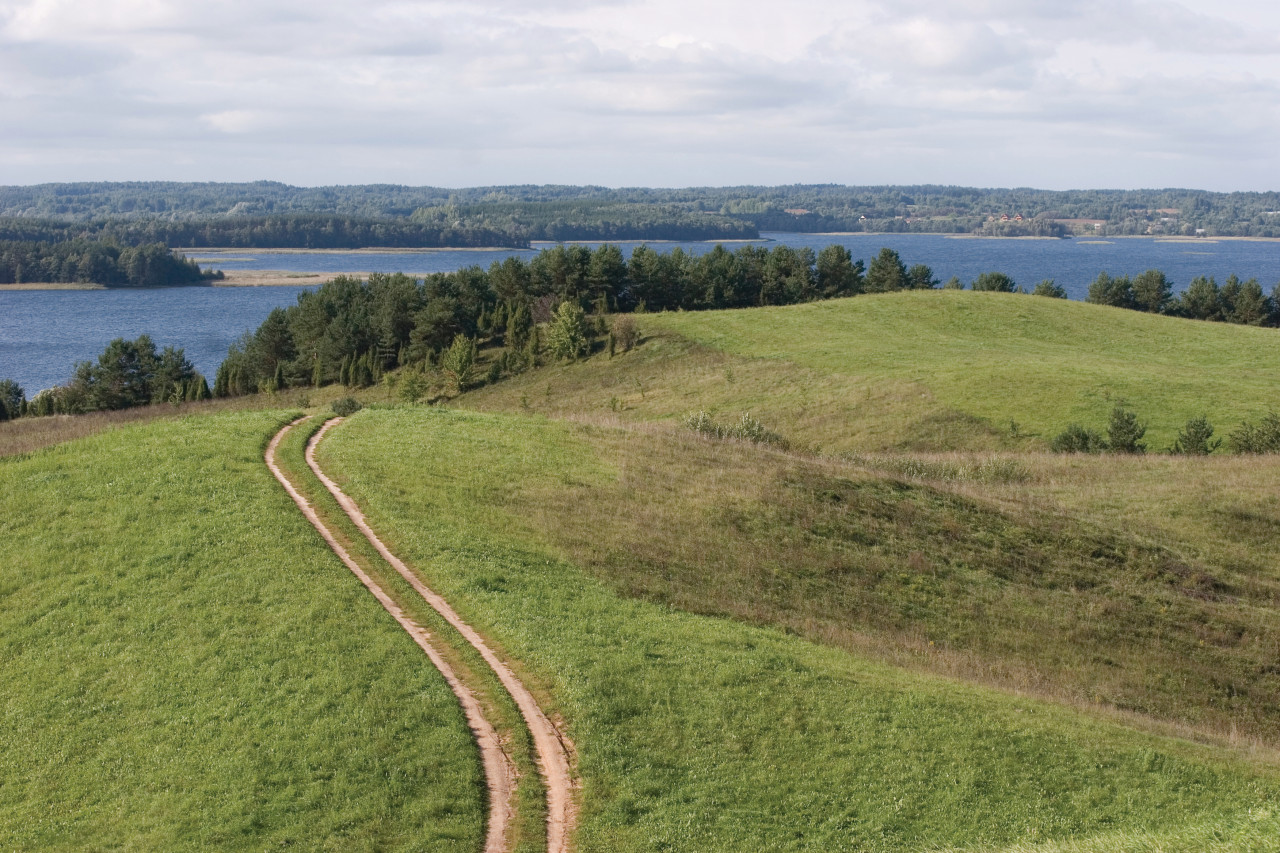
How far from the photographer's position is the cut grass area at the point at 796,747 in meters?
12.9

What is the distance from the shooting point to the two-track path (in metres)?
12.7

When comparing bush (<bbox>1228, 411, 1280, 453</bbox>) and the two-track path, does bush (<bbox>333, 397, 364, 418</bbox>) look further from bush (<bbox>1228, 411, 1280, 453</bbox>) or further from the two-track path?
bush (<bbox>1228, 411, 1280, 453</bbox>)

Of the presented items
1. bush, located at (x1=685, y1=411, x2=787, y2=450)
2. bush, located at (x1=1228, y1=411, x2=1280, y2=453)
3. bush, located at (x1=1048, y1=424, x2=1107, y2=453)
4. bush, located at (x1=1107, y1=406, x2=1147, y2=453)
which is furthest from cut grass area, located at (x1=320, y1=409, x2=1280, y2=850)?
bush, located at (x1=1228, y1=411, x2=1280, y2=453)

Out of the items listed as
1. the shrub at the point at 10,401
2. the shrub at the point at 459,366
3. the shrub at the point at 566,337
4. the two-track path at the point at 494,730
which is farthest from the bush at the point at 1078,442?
the shrub at the point at 10,401

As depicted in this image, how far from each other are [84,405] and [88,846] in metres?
77.8

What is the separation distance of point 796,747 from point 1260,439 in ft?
115

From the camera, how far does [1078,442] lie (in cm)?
4309

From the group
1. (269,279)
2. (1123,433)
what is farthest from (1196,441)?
(269,279)

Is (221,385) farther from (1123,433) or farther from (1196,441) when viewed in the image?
(1196,441)

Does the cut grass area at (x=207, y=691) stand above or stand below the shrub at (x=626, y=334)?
below

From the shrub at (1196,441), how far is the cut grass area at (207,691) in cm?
3600

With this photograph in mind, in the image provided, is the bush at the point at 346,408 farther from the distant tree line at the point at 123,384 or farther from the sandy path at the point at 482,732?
the distant tree line at the point at 123,384

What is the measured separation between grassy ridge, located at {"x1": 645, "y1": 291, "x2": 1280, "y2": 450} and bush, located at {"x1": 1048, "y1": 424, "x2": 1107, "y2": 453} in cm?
269

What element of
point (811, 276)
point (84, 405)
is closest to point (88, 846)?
point (84, 405)
